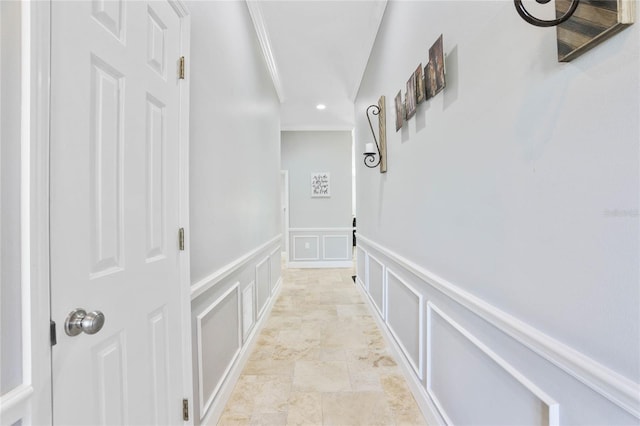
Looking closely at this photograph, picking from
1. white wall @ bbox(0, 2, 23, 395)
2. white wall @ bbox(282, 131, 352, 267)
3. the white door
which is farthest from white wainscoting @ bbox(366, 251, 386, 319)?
white wall @ bbox(282, 131, 352, 267)

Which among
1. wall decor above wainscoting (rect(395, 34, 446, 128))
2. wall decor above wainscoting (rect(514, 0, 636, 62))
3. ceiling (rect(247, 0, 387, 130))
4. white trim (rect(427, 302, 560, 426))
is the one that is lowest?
white trim (rect(427, 302, 560, 426))

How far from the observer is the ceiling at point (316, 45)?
2535 mm

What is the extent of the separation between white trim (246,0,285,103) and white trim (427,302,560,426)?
8.73 ft

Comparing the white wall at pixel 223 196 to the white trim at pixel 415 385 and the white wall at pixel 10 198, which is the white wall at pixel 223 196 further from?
the white trim at pixel 415 385

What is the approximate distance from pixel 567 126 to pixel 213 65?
66.7 inches

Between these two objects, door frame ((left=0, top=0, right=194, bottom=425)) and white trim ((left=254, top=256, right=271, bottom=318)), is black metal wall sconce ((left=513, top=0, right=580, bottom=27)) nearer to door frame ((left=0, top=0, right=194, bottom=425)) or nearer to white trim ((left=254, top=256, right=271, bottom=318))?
door frame ((left=0, top=0, right=194, bottom=425))

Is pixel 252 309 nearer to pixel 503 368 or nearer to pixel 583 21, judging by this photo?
pixel 503 368

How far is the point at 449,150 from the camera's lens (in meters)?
1.33

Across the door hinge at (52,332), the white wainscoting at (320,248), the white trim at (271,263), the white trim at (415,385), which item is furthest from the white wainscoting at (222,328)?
the white wainscoting at (320,248)

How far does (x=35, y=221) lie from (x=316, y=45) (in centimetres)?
313

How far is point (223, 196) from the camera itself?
178 cm

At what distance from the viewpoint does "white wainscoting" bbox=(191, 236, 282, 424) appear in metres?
1.42

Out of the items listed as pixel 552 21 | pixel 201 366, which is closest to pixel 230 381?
pixel 201 366

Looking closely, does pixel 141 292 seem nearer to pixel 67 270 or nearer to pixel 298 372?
pixel 67 270
